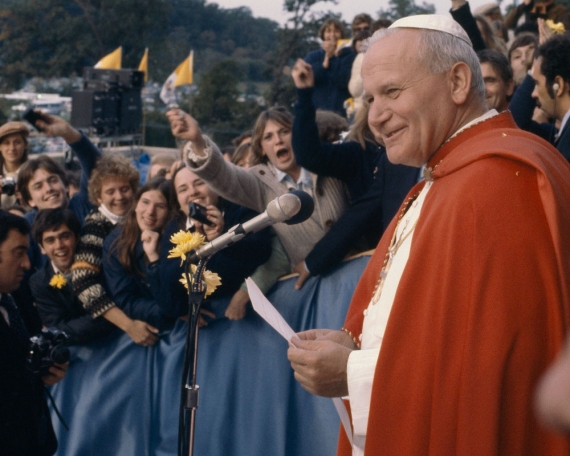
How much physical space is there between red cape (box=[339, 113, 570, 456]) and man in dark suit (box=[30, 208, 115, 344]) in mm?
3055

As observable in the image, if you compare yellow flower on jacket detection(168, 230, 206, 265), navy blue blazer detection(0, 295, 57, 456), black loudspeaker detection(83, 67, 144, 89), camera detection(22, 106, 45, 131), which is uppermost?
black loudspeaker detection(83, 67, 144, 89)

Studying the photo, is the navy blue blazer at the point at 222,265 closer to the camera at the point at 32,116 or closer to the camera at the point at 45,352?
the camera at the point at 45,352

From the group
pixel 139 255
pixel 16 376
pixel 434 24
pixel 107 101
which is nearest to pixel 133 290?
pixel 139 255

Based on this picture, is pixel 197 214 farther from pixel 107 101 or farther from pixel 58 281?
pixel 107 101

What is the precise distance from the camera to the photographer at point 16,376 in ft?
11.4

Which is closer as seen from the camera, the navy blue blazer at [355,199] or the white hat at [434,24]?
the white hat at [434,24]

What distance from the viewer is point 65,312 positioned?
496cm

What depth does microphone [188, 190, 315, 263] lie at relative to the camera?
8.34ft

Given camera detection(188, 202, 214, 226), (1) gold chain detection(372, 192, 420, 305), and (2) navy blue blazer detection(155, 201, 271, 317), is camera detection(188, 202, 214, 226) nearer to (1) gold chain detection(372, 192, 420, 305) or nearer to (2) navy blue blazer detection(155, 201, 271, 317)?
(2) navy blue blazer detection(155, 201, 271, 317)

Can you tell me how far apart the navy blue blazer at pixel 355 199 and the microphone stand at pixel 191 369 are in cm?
127

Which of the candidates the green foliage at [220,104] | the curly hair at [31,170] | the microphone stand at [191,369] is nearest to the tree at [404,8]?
the green foliage at [220,104]

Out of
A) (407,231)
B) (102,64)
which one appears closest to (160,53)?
(102,64)

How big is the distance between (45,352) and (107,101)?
37.5 feet

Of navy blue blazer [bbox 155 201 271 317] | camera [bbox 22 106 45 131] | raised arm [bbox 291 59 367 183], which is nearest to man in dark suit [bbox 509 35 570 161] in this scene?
raised arm [bbox 291 59 367 183]
